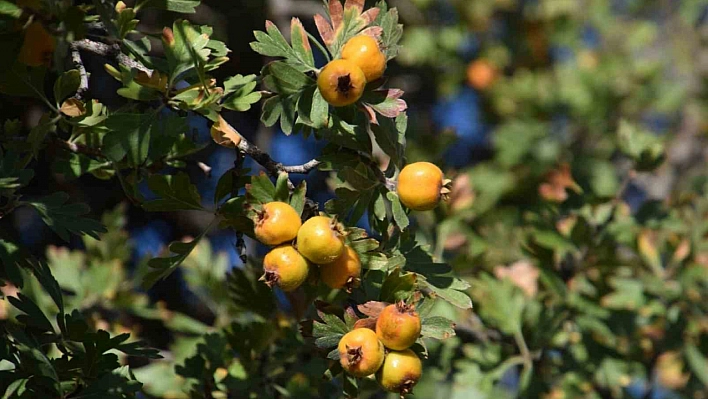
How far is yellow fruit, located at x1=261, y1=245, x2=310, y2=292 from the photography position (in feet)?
3.46

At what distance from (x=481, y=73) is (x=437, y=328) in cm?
250

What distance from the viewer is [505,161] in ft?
10.5

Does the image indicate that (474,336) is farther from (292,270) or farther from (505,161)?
(505,161)

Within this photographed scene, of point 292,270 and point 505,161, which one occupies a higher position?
point 292,270

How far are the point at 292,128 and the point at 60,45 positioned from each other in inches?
14.0

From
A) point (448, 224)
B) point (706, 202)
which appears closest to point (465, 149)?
point (706, 202)

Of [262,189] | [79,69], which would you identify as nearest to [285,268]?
[262,189]

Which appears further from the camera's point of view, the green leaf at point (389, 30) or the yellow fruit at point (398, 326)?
the green leaf at point (389, 30)

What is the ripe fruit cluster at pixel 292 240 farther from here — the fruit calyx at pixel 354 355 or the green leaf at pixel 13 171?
the green leaf at pixel 13 171

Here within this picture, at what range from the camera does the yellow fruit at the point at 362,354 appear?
1.04 m

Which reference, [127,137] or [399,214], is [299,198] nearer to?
[399,214]

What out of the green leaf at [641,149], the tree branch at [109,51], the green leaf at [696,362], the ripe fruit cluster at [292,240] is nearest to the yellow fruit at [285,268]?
the ripe fruit cluster at [292,240]

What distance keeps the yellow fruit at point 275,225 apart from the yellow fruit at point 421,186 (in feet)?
0.58

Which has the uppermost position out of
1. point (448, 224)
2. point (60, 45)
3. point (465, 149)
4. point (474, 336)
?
point (60, 45)
